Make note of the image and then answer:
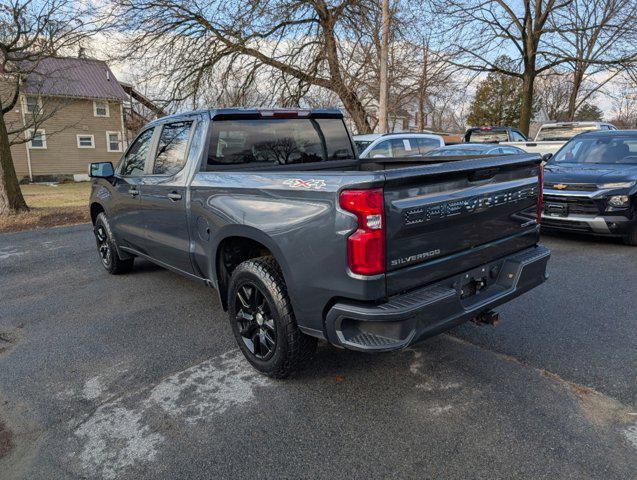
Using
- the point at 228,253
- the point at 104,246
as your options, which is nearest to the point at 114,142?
A: the point at 104,246

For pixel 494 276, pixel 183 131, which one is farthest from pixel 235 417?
pixel 183 131

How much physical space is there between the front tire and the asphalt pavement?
0.19 meters

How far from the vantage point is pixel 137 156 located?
16.2ft

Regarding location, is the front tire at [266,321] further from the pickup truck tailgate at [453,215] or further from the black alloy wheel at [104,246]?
the black alloy wheel at [104,246]

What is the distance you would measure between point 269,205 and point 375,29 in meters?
13.5

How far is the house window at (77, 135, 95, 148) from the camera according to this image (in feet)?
97.2

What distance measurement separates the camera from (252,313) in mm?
3305

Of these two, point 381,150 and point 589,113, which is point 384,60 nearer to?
point 381,150

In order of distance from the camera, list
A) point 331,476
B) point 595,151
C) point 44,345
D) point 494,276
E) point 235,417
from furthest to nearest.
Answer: point 595,151 < point 44,345 < point 494,276 < point 235,417 < point 331,476

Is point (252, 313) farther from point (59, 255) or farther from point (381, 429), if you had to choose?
point (59, 255)

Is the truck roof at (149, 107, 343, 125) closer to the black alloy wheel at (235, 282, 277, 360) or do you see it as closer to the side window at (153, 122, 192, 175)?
the side window at (153, 122, 192, 175)

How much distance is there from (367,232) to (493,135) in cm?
1704

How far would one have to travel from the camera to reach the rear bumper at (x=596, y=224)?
258 inches

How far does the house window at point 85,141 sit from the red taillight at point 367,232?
105 ft
